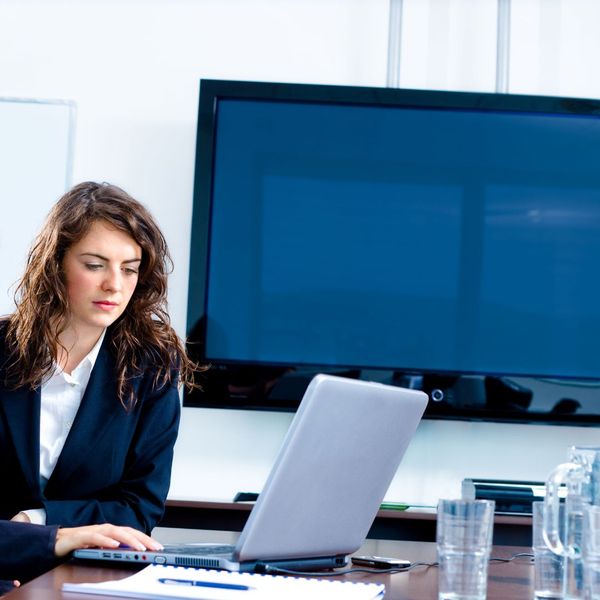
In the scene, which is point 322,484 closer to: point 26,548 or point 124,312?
point 26,548

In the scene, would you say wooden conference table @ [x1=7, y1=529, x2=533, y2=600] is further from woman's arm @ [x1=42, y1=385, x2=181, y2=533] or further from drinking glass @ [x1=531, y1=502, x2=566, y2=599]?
woman's arm @ [x1=42, y1=385, x2=181, y2=533]

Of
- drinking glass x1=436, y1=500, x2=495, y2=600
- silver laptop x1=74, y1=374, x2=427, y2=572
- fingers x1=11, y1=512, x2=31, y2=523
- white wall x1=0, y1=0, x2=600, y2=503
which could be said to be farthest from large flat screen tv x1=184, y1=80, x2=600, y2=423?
drinking glass x1=436, y1=500, x2=495, y2=600

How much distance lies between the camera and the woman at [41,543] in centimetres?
152

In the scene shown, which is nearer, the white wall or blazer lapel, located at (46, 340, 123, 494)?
blazer lapel, located at (46, 340, 123, 494)

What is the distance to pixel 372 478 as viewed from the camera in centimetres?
155

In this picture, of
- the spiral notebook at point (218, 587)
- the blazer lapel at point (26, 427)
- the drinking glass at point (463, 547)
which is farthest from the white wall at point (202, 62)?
the drinking glass at point (463, 547)

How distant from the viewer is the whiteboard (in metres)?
3.45

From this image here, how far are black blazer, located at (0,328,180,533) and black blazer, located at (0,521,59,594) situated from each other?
335 mm

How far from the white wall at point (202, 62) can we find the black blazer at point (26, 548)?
185 centimetres

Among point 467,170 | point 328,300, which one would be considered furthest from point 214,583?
point 467,170

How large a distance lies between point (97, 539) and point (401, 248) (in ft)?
6.37

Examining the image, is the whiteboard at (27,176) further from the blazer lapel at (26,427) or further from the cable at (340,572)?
the cable at (340,572)

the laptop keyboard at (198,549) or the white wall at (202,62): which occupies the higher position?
the white wall at (202,62)

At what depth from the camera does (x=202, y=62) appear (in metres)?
3.51
